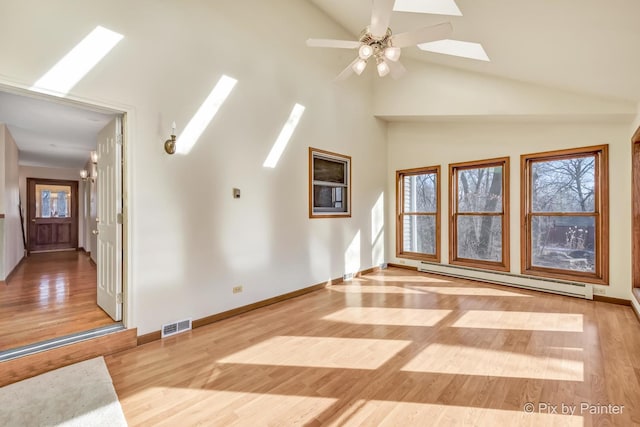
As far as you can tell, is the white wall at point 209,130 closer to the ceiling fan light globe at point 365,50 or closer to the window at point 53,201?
the ceiling fan light globe at point 365,50

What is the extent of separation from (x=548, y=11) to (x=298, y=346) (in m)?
3.85

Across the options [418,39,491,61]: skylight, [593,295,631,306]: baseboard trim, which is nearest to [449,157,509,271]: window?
[593,295,631,306]: baseboard trim

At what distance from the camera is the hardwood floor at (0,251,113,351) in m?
2.70

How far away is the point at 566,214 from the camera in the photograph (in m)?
4.35

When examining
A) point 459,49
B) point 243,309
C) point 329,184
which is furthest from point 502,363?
point 459,49

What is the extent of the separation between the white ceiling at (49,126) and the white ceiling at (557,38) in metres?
3.94

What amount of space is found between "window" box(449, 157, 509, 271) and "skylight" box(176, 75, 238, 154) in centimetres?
422

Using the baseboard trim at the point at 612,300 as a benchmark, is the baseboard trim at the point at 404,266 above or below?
above

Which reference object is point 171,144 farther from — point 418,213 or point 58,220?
point 58,220

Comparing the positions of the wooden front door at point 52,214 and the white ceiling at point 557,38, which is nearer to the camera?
the white ceiling at point 557,38

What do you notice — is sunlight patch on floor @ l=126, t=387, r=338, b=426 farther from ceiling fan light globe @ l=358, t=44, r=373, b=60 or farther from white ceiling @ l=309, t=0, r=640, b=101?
white ceiling @ l=309, t=0, r=640, b=101

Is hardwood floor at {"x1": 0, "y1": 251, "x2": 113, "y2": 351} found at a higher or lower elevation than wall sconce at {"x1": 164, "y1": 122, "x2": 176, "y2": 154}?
lower

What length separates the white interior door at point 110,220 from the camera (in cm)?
286

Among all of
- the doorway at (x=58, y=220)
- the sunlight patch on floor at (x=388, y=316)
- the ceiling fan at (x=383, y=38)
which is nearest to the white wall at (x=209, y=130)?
the doorway at (x=58, y=220)
